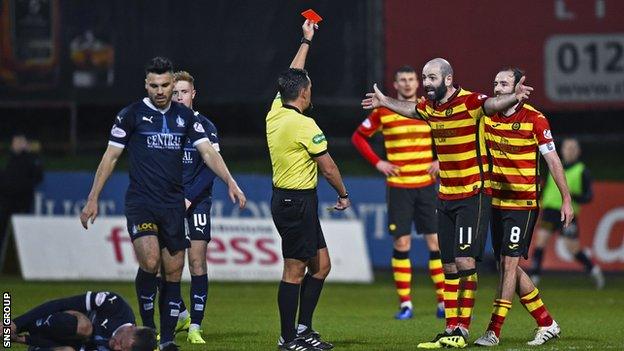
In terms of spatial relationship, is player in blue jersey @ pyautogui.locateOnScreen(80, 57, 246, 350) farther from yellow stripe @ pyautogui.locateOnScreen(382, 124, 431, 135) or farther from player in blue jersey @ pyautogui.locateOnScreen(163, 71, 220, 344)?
yellow stripe @ pyautogui.locateOnScreen(382, 124, 431, 135)

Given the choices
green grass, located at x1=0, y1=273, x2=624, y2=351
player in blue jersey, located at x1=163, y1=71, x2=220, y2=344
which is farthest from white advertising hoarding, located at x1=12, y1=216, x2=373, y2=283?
player in blue jersey, located at x1=163, y1=71, x2=220, y2=344

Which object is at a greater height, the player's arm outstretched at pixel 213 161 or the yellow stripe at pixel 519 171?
the player's arm outstretched at pixel 213 161

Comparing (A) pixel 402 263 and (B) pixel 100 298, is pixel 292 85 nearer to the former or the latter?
(B) pixel 100 298

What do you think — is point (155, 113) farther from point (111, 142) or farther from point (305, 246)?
point (305, 246)

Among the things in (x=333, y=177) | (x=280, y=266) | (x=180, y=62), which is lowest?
(x=280, y=266)

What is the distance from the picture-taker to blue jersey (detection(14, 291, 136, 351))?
10.4m

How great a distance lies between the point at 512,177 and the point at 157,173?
290 centimetres

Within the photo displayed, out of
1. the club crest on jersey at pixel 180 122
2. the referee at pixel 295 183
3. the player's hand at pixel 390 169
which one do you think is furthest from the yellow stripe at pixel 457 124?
the player's hand at pixel 390 169

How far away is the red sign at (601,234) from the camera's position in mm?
20875

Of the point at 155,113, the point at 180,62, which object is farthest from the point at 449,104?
the point at 180,62

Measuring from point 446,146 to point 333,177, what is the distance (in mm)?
1121

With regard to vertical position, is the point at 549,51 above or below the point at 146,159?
above

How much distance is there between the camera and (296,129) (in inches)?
454

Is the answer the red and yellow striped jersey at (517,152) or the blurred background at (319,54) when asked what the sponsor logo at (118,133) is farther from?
the blurred background at (319,54)
